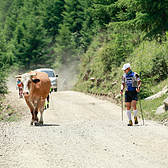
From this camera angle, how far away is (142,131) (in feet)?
33.3

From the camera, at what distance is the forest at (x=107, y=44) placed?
21.1m

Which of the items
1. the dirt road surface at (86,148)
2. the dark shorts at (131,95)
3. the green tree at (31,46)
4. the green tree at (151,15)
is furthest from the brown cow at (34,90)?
the green tree at (31,46)

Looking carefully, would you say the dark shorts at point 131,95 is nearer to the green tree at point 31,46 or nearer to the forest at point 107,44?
the forest at point 107,44

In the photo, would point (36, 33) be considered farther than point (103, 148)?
Yes

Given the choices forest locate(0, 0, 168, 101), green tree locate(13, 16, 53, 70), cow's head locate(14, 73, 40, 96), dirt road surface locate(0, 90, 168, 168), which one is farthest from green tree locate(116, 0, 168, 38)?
green tree locate(13, 16, 53, 70)

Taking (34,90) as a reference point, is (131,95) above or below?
below

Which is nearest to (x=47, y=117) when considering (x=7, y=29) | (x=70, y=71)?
(x=70, y=71)

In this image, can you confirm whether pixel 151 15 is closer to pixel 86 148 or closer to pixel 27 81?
pixel 27 81

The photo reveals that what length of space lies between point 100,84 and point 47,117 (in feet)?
51.2

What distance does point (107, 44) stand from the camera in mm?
31312

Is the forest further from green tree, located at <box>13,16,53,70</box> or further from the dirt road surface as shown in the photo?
the dirt road surface

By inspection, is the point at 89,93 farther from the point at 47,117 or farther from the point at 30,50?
the point at 30,50

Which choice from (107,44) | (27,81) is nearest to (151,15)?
(27,81)

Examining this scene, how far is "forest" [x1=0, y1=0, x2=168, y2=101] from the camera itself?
69.3 ft
